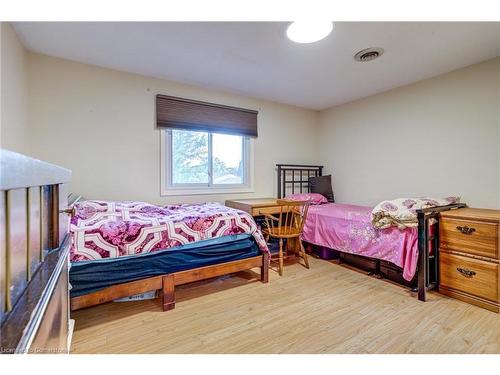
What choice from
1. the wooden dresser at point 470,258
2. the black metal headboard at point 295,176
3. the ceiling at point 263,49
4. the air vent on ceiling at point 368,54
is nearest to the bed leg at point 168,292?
the ceiling at point 263,49

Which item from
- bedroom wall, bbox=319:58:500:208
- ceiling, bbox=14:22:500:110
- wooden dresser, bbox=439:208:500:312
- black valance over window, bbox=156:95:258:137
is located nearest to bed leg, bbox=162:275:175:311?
black valance over window, bbox=156:95:258:137

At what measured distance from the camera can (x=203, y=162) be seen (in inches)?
129

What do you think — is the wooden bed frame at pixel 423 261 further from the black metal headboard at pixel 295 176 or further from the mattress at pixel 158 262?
the black metal headboard at pixel 295 176

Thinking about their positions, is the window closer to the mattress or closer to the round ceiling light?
the mattress

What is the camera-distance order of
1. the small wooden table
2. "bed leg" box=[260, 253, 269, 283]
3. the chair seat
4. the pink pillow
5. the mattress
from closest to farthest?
the mattress → "bed leg" box=[260, 253, 269, 283] → the chair seat → the small wooden table → the pink pillow

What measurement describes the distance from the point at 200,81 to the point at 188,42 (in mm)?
851

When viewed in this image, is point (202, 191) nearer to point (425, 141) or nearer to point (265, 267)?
point (265, 267)

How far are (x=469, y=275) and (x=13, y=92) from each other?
4.02 meters

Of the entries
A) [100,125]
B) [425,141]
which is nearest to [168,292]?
[100,125]

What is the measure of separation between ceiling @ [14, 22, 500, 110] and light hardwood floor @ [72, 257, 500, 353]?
2245 millimetres

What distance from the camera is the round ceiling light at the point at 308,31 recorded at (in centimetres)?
183

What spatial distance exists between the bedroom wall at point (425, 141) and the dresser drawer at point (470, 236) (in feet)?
2.40

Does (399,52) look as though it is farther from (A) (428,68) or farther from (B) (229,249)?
(B) (229,249)

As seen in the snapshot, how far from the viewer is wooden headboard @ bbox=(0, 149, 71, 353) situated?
0.45 m
